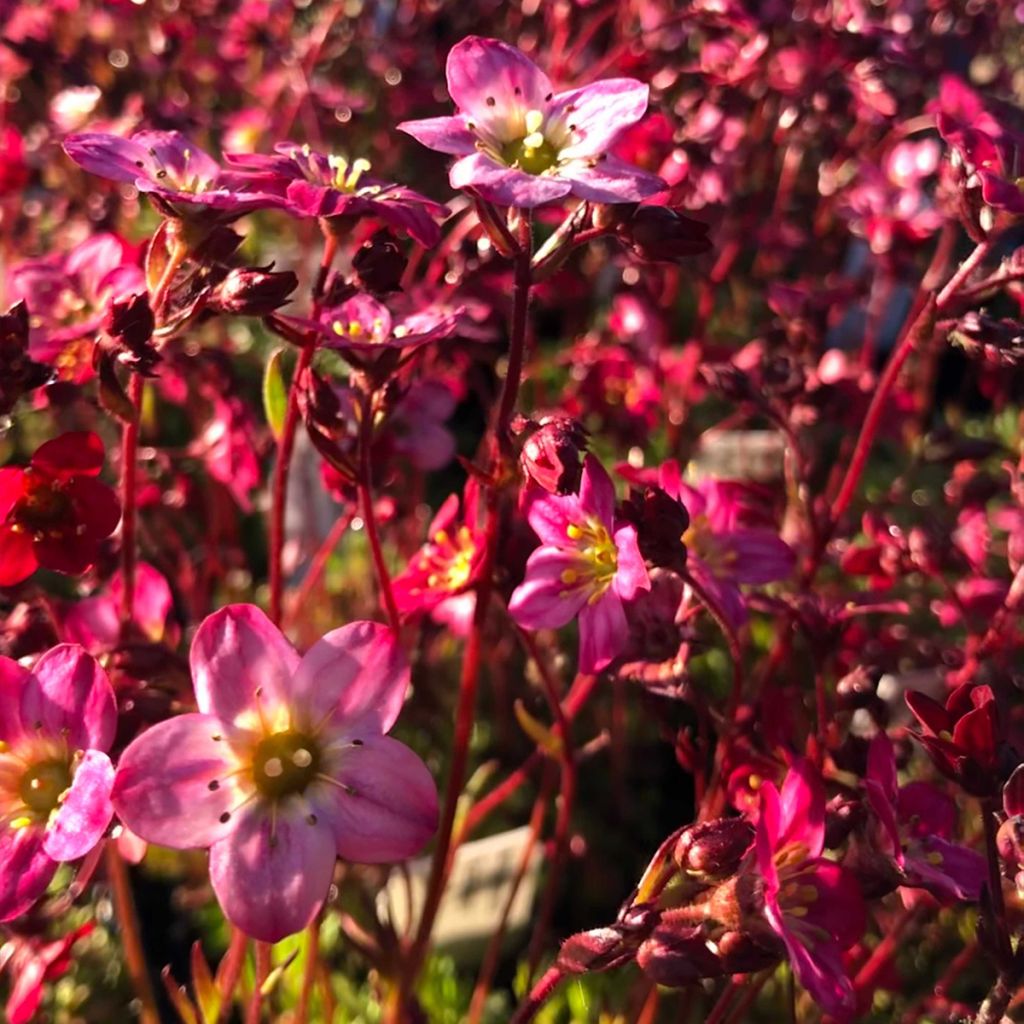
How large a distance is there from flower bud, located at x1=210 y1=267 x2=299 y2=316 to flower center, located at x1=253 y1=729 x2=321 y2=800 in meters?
0.25

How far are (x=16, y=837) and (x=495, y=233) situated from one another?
45 cm

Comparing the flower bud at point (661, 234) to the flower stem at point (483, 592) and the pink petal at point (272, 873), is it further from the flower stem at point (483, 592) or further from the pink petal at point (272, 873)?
the pink petal at point (272, 873)

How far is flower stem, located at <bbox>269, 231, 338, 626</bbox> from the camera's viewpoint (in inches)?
26.6

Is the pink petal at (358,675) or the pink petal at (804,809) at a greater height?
the pink petal at (358,675)

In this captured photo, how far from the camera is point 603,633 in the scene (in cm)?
69

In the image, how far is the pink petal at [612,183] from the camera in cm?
61

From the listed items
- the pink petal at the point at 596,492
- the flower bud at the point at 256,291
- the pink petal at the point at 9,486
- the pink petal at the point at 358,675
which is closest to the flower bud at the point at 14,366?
the pink petal at the point at 9,486

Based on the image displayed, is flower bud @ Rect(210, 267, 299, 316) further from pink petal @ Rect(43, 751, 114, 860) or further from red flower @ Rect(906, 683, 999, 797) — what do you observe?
red flower @ Rect(906, 683, 999, 797)

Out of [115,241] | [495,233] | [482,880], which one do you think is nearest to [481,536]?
[495,233]

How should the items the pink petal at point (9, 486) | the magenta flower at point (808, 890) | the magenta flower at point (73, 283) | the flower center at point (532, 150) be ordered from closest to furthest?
the magenta flower at point (808, 890) < the pink petal at point (9, 486) < the flower center at point (532, 150) < the magenta flower at point (73, 283)

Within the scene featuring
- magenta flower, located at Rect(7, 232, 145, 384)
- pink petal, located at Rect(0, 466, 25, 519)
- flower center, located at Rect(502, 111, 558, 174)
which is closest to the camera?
pink petal, located at Rect(0, 466, 25, 519)

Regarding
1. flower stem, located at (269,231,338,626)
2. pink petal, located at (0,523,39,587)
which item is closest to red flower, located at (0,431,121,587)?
pink petal, located at (0,523,39,587)

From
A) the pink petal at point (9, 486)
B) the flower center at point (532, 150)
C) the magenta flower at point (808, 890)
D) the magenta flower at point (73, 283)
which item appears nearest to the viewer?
the magenta flower at point (808, 890)

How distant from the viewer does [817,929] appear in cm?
62
